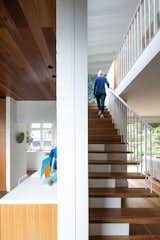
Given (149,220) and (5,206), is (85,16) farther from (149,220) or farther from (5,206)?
(149,220)

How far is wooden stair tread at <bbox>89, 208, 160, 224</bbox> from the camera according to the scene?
2445 millimetres

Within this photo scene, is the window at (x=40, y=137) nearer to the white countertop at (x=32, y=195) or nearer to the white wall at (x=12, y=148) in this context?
the white wall at (x=12, y=148)

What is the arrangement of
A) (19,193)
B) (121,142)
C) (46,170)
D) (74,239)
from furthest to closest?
1. (121,142)
2. (46,170)
3. (19,193)
4. (74,239)

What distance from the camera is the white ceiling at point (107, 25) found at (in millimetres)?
4039

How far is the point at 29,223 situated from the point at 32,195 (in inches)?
7.5

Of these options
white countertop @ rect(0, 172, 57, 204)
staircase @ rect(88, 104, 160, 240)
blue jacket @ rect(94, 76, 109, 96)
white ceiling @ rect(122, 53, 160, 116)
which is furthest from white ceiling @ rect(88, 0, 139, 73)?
white countertop @ rect(0, 172, 57, 204)

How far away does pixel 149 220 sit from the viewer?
2557mm

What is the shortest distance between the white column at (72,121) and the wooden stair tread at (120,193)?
1.57 m

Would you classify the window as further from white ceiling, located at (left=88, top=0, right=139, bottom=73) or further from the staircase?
the staircase

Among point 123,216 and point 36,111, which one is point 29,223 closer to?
point 123,216

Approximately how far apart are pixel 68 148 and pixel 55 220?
0.48 meters

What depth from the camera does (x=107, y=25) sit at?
15.4 ft

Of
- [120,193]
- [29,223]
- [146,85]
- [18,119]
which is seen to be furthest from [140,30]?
[18,119]

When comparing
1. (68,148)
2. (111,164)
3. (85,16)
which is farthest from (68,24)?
(111,164)
